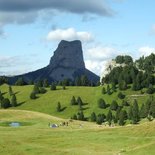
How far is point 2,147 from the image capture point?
180ft

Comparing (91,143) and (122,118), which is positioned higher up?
(91,143)

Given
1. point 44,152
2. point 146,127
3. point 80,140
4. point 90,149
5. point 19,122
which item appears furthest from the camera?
point 19,122

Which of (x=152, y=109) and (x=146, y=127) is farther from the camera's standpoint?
(x=152, y=109)

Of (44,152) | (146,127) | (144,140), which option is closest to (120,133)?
(146,127)

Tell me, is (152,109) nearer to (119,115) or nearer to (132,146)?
(119,115)

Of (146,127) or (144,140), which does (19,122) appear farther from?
(144,140)

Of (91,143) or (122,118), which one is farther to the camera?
(122,118)

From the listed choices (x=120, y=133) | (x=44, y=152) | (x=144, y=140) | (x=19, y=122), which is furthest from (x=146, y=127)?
(x=19, y=122)

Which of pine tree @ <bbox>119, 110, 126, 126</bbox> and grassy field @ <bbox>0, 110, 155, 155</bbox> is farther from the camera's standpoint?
pine tree @ <bbox>119, 110, 126, 126</bbox>

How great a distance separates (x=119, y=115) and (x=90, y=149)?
145275mm

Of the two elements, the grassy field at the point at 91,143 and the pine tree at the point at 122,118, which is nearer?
the grassy field at the point at 91,143

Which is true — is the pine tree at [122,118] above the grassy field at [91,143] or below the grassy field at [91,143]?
below

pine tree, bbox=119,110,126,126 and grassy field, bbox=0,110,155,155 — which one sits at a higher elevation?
grassy field, bbox=0,110,155,155

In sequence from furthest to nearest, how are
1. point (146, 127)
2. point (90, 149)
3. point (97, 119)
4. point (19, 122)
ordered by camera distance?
point (97, 119) < point (19, 122) < point (146, 127) < point (90, 149)
